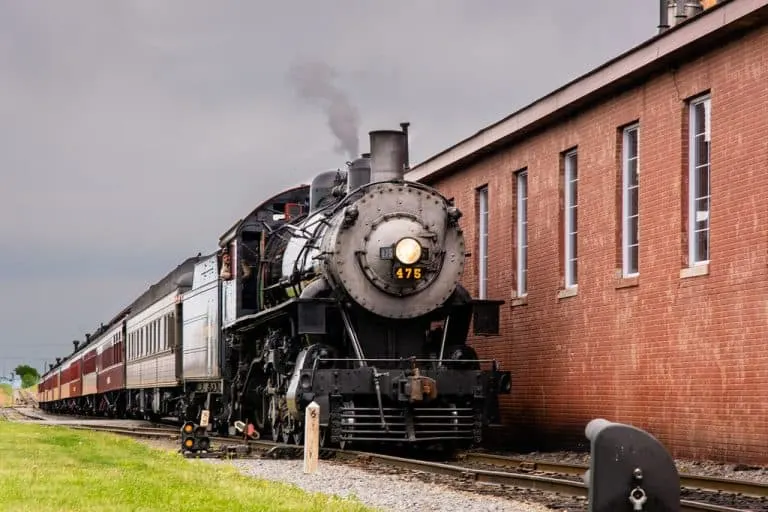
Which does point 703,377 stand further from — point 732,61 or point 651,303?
point 732,61

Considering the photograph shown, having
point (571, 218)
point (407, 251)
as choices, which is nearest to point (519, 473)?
point (407, 251)

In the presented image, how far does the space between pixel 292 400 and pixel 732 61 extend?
255 inches

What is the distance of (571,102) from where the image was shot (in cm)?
1877

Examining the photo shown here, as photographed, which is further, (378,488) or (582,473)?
(582,473)

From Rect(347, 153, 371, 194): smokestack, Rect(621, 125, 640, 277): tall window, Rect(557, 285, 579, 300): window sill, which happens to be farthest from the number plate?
Rect(557, 285, 579, 300): window sill

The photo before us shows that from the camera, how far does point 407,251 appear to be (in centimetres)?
1739

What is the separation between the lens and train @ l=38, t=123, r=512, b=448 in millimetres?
17062

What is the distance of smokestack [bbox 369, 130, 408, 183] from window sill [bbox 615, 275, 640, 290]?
3.02m

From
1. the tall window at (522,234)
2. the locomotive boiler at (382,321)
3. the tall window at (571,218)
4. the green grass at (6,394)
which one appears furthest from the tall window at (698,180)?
the green grass at (6,394)

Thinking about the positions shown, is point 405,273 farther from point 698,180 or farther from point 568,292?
point 698,180

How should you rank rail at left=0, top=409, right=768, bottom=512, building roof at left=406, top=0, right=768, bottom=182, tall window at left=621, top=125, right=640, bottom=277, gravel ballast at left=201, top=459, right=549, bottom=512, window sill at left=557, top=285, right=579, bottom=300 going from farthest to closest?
window sill at left=557, top=285, right=579, bottom=300
tall window at left=621, top=125, right=640, bottom=277
building roof at left=406, top=0, right=768, bottom=182
rail at left=0, top=409, right=768, bottom=512
gravel ballast at left=201, top=459, right=549, bottom=512

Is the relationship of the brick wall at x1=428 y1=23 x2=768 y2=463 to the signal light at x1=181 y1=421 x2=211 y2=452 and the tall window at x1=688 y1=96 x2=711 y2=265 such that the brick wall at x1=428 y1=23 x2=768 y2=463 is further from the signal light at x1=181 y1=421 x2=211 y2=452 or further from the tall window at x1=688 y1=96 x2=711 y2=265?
the signal light at x1=181 y1=421 x2=211 y2=452

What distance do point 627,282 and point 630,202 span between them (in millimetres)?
1090

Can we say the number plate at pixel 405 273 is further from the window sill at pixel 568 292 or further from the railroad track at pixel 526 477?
the window sill at pixel 568 292
